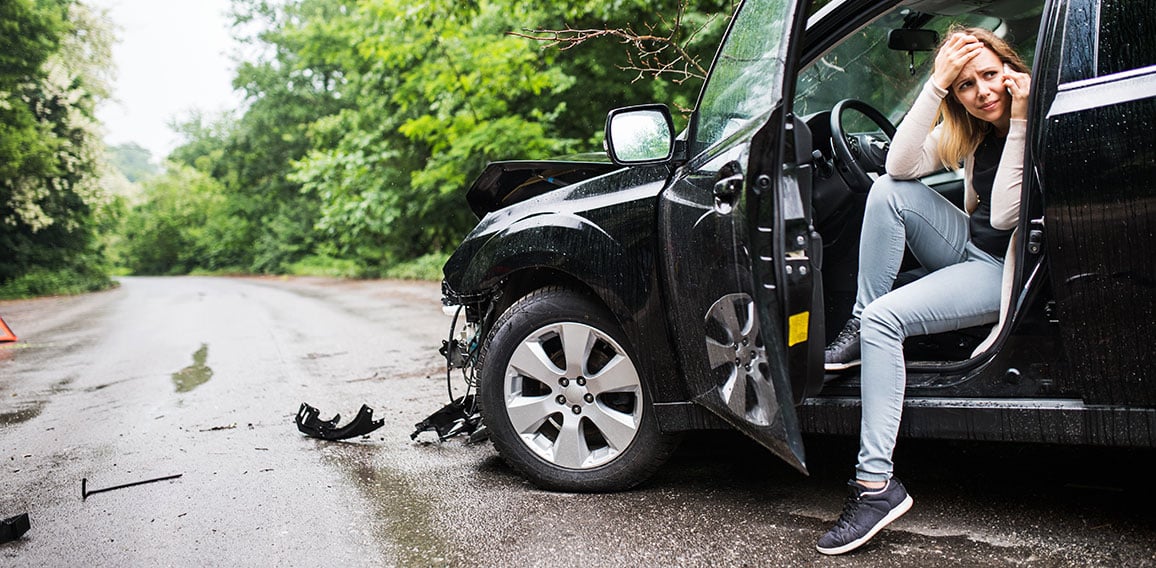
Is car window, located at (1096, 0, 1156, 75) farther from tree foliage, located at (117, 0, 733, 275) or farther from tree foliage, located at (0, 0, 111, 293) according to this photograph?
tree foliage, located at (0, 0, 111, 293)

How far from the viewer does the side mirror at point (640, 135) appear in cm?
324

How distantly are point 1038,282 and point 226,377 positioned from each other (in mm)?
6128

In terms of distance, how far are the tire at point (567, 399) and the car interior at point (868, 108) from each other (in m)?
0.77

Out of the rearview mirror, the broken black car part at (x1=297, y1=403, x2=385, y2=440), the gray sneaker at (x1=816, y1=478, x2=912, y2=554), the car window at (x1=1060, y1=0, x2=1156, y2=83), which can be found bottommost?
the broken black car part at (x1=297, y1=403, x2=385, y2=440)

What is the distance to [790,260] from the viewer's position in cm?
255

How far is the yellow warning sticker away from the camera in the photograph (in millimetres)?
2543

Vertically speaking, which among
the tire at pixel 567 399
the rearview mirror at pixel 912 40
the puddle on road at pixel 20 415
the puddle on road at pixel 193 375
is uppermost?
the rearview mirror at pixel 912 40

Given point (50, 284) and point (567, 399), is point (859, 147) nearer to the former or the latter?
point (567, 399)

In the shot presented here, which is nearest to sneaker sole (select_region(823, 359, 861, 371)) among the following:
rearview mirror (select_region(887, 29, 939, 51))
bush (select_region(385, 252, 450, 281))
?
rearview mirror (select_region(887, 29, 939, 51))

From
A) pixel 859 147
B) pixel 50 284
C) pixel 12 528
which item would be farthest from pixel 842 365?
pixel 50 284

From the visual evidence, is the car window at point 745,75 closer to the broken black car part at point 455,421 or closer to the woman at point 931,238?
the woman at point 931,238

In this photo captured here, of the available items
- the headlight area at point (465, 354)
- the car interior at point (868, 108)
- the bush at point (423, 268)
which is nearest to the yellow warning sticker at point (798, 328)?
the car interior at point (868, 108)

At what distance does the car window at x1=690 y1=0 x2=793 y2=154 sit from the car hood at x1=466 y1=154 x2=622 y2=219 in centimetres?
60

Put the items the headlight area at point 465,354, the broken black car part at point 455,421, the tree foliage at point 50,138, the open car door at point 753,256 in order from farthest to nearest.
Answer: the tree foliage at point 50,138 < the broken black car part at point 455,421 < the headlight area at point 465,354 < the open car door at point 753,256
